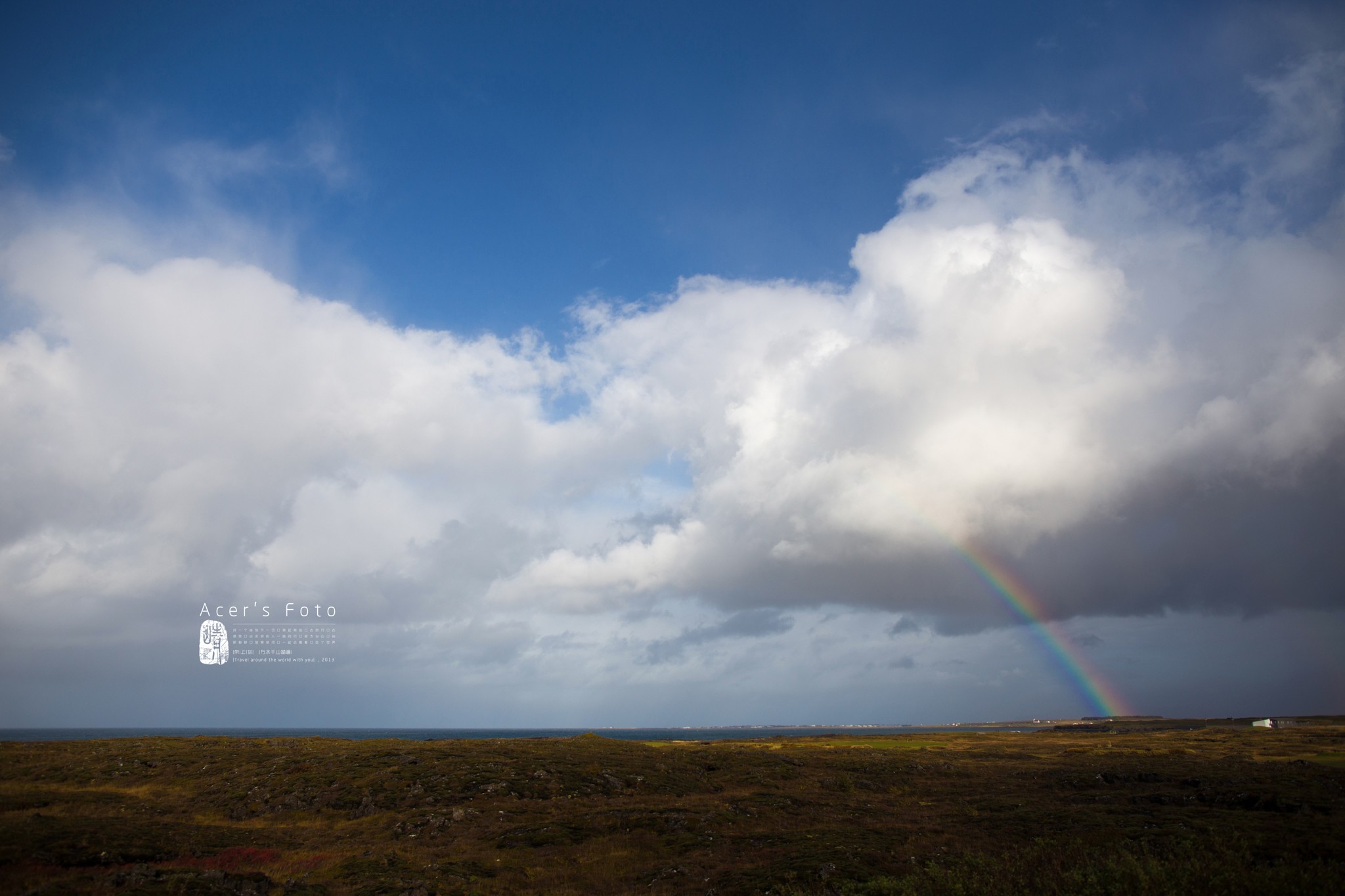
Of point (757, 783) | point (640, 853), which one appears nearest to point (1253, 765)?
point (757, 783)

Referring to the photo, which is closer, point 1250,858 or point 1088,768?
point 1250,858

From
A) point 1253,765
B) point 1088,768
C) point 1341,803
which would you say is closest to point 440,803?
point 1341,803

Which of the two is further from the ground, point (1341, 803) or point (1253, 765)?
point (1341, 803)

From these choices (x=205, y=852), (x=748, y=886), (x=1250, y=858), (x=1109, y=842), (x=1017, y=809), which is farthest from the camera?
(x=1017, y=809)

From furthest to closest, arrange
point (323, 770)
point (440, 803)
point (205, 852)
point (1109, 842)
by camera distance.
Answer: point (323, 770) < point (440, 803) < point (205, 852) < point (1109, 842)

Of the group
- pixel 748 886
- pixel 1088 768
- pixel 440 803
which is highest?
pixel 748 886

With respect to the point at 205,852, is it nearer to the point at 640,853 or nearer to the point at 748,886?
the point at 640,853
